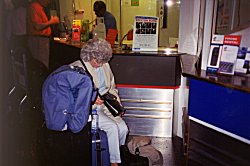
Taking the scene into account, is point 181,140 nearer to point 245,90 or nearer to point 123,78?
point 123,78

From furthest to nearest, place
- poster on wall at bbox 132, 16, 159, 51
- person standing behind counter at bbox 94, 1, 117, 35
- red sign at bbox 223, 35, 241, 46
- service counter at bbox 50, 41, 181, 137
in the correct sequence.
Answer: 1. person standing behind counter at bbox 94, 1, 117, 35
2. poster on wall at bbox 132, 16, 159, 51
3. service counter at bbox 50, 41, 181, 137
4. red sign at bbox 223, 35, 241, 46

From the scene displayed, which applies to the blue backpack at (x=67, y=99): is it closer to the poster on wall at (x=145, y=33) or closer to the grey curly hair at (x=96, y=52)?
the grey curly hair at (x=96, y=52)

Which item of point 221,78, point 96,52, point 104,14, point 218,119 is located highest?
point 104,14

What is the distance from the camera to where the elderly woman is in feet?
7.85

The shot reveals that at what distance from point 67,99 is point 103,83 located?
77 centimetres

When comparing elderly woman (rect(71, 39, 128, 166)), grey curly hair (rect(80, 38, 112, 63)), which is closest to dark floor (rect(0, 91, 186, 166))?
elderly woman (rect(71, 39, 128, 166))

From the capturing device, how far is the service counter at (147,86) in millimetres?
3045

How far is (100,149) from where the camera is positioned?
7.47ft

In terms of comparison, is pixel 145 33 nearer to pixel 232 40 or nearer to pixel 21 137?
pixel 232 40

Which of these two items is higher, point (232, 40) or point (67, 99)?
point (232, 40)

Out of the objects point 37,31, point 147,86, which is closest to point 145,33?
point 147,86

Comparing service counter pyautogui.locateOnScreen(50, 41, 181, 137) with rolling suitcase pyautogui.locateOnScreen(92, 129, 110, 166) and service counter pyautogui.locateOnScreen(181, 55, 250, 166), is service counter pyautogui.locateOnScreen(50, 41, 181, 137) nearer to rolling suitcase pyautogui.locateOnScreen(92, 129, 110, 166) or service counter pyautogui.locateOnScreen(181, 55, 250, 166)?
service counter pyautogui.locateOnScreen(181, 55, 250, 166)

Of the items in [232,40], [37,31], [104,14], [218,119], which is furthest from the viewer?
[104,14]

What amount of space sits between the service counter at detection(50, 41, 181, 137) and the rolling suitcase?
0.92m
